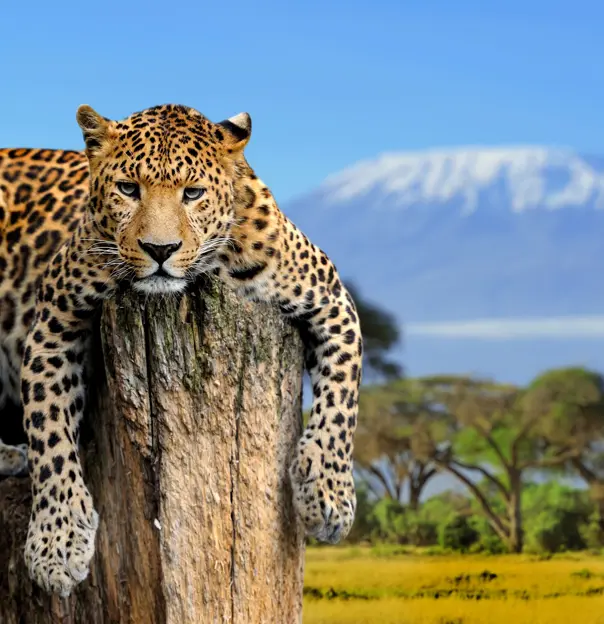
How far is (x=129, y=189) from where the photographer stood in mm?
5020

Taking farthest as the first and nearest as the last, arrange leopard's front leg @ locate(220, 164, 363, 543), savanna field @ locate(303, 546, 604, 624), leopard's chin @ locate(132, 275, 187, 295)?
savanna field @ locate(303, 546, 604, 624) → leopard's front leg @ locate(220, 164, 363, 543) → leopard's chin @ locate(132, 275, 187, 295)

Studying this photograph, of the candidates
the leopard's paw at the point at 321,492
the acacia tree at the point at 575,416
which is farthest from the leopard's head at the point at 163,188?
the acacia tree at the point at 575,416

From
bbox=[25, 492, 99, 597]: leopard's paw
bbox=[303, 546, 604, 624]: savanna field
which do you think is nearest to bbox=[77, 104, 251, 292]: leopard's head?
bbox=[25, 492, 99, 597]: leopard's paw

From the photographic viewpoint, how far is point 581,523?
14031 mm

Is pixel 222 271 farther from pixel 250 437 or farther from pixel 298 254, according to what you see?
pixel 250 437

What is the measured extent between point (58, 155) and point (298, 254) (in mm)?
2315

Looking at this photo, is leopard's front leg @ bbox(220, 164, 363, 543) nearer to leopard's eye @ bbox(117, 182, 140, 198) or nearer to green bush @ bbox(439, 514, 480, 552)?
leopard's eye @ bbox(117, 182, 140, 198)

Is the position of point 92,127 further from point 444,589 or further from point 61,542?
point 444,589

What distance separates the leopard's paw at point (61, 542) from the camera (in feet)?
18.1

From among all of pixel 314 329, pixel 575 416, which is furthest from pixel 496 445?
pixel 314 329

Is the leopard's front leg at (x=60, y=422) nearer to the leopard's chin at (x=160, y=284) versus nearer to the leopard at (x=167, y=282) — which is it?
the leopard at (x=167, y=282)

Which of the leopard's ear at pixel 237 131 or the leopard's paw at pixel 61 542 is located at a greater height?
the leopard's ear at pixel 237 131

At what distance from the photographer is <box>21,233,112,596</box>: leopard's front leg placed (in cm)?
551

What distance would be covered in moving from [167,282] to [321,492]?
1308mm
